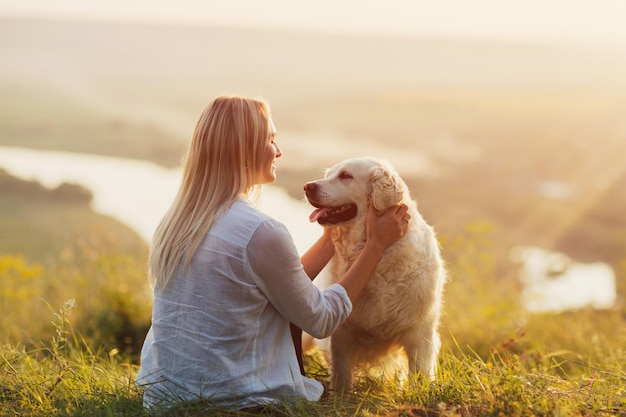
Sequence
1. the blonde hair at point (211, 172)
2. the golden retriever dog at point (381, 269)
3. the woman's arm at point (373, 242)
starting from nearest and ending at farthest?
the blonde hair at point (211, 172) < the woman's arm at point (373, 242) < the golden retriever dog at point (381, 269)

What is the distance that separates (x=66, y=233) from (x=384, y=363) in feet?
14.1

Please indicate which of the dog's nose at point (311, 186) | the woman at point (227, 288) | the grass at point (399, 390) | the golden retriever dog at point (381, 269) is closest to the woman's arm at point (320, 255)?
the golden retriever dog at point (381, 269)

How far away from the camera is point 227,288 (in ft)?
9.17

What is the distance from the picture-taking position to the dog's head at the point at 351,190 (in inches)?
133

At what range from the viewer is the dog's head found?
133 inches

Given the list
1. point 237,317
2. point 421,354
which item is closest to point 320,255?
point 421,354

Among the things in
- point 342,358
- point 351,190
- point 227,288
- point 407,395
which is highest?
point 351,190

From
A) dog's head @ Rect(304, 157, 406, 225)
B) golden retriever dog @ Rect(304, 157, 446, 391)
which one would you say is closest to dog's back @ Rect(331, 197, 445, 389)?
golden retriever dog @ Rect(304, 157, 446, 391)

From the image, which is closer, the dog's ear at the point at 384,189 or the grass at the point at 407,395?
the grass at the point at 407,395

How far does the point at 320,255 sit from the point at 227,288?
87 centimetres

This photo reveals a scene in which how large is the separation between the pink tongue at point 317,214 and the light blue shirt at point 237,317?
59cm

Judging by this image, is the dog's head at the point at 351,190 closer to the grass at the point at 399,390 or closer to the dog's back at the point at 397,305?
the dog's back at the point at 397,305

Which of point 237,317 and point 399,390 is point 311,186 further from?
point 399,390

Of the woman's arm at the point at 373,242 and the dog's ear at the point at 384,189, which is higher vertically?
the dog's ear at the point at 384,189
